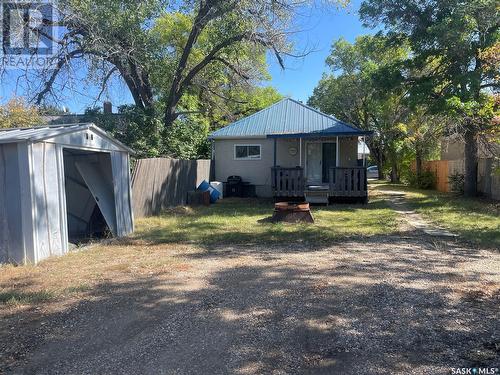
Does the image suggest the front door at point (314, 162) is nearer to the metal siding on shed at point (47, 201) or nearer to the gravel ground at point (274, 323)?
the gravel ground at point (274, 323)

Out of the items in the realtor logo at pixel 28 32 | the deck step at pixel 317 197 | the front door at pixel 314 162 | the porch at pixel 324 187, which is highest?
the realtor logo at pixel 28 32

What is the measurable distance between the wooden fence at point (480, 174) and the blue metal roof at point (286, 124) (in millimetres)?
6037

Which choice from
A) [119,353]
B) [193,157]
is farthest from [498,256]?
[193,157]

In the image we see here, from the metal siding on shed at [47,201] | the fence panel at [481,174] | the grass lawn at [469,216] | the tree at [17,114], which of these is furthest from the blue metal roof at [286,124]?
the metal siding on shed at [47,201]

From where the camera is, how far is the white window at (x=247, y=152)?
19203mm

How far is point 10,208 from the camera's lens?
7.04 meters

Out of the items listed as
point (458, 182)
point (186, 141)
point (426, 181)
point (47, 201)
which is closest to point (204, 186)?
point (186, 141)

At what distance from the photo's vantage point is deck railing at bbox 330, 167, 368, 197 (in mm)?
15719

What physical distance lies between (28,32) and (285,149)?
10797 millimetres

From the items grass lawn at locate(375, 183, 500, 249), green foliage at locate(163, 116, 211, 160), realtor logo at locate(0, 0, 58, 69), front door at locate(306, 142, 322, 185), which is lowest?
grass lawn at locate(375, 183, 500, 249)

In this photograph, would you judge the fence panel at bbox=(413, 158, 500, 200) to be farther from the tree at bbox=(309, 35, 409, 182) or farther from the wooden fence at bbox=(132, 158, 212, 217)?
the wooden fence at bbox=(132, 158, 212, 217)

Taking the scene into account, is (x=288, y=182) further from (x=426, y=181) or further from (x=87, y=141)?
(x=426, y=181)

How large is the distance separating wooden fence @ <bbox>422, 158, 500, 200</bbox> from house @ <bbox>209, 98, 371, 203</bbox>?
17.5 feet

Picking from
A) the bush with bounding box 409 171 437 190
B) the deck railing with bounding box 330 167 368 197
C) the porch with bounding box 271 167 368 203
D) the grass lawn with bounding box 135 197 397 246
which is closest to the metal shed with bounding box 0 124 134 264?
the grass lawn with bounding box 135 197 397 246
